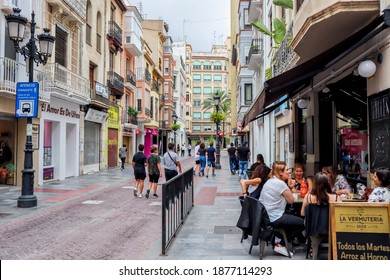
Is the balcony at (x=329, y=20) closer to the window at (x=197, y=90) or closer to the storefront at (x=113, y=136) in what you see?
the storefront at (x=113, y=136)

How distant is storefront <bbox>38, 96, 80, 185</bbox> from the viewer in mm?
16741

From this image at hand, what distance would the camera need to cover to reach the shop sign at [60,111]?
54.2 ft

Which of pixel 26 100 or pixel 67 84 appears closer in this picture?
pixel 26 100

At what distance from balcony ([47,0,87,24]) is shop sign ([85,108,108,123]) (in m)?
5.09

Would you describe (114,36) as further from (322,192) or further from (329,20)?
(322,192)

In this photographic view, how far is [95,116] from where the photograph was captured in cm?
2286

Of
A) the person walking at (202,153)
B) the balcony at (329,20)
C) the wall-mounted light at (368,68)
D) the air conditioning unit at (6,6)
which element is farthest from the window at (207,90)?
the wall-mounted light at (368,68)

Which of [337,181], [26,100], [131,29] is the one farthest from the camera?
[131,29]

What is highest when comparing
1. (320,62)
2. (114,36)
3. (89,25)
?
(114,36)

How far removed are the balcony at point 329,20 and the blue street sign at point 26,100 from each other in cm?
697

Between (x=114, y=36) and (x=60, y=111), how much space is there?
9618 mm

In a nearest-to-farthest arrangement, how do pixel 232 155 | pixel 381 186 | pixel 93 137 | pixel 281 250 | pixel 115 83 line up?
pixel 381 186 < pixel 281 250 < pixel 232 155 < pixel 93 137 < pixel 115 83

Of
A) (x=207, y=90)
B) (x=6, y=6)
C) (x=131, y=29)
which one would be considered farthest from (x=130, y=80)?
(x=207, y=90)
